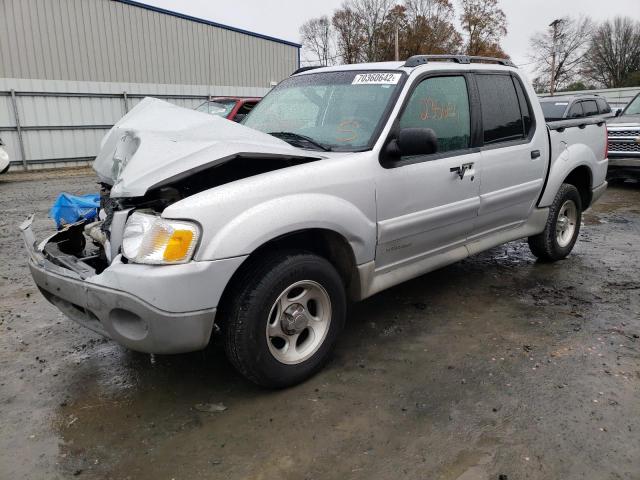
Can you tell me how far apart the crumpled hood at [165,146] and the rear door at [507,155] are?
1830 mm

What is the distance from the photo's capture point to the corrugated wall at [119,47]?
16094 mm

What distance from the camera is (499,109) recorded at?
441cm

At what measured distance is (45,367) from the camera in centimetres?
347

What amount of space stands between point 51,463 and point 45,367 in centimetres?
109

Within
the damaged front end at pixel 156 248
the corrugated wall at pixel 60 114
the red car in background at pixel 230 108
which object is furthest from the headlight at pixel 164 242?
the corrugated wall at pixel 60 114

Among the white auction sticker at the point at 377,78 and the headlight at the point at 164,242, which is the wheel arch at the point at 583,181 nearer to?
→ the white auction sticker at the point at 377,78

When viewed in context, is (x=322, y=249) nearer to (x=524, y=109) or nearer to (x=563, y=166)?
(x=524, y=109)

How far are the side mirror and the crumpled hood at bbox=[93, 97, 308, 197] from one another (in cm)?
67

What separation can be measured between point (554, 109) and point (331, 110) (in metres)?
9.40

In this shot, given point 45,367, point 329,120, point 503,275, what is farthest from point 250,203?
point 503,275

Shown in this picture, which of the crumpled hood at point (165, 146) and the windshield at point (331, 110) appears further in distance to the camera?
the windshield at point (331, 110)

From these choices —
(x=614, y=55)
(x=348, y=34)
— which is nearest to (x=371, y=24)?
(x=348, y=34)

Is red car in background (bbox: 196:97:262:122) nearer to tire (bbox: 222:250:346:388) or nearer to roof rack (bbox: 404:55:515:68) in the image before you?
roof rack (bbox: 404:55:515:68)

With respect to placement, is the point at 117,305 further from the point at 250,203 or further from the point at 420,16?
the point at 420,16
